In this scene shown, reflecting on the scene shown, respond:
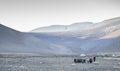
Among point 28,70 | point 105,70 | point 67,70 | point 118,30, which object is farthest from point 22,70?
point 118,30

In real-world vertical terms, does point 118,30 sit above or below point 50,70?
above

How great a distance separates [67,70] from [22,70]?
6.46 meters

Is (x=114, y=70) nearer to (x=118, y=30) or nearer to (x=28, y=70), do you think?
(x=28, y=70)

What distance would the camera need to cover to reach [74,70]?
265ft

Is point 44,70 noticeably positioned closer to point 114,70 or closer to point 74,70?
point 74,70

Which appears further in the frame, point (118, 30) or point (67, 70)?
point (118, 30)

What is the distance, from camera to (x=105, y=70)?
8175 centimetres

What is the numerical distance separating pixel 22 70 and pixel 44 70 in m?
3.23

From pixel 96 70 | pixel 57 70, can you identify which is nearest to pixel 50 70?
pixel 57 70

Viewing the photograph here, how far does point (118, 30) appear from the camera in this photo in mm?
196250

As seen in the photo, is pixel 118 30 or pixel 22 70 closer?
pixel 22 70

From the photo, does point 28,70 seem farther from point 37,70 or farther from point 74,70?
point 74,70

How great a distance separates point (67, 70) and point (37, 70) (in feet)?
14.1

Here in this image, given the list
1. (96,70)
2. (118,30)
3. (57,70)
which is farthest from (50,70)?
(118,30)
